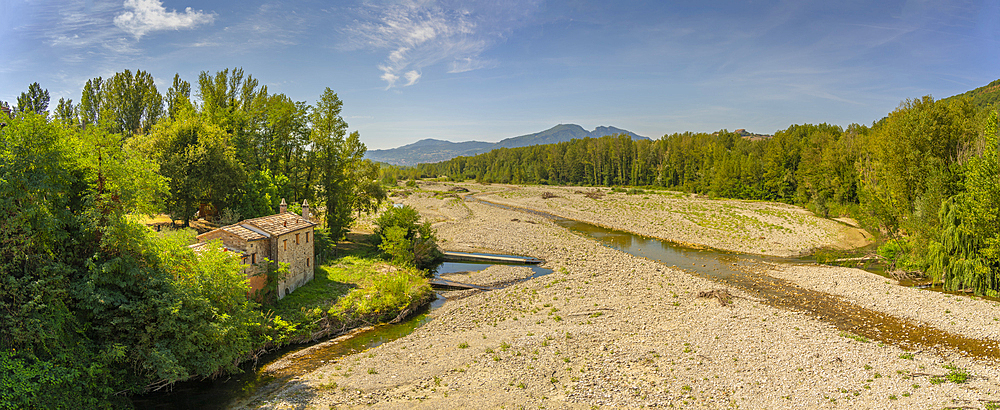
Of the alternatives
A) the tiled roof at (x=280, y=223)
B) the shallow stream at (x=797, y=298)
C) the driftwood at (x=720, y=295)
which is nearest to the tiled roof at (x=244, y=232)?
the tiled roof at (x=280, y=223)

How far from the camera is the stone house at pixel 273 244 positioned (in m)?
20.8

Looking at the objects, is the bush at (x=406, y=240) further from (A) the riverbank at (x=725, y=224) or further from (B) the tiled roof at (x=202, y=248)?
(A) the riverbank at (x=725, y=224)

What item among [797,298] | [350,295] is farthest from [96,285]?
[797,298]

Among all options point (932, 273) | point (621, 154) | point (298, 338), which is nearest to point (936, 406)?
point (932, 273)

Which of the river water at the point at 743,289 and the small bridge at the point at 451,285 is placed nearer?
the river water at the point at 743,289

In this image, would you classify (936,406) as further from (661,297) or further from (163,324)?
(163,324)

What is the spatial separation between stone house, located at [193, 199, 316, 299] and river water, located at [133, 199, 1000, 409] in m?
4.69

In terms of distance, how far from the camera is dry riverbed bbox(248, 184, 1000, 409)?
47.0 ft

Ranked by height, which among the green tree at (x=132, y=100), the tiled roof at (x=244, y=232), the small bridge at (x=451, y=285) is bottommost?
the small bridge at (x=451, y=285)

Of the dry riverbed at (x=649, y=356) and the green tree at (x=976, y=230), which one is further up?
the green tree at (x=976, y=230)

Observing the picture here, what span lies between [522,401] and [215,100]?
40412mm

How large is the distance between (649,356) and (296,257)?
61.9 ft

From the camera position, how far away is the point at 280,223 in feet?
79.8

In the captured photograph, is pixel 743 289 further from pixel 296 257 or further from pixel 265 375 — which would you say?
pixel 296 257
